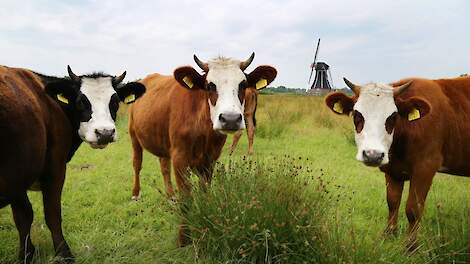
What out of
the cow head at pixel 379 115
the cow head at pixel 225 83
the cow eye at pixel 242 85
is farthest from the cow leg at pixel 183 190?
the cow head at pixel 379 115

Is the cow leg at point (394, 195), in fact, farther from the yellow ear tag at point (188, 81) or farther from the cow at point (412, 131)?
the yellow ear tag at point (188, 81)

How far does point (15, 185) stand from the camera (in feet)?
11.2

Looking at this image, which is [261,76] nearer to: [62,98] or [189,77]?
[189,77]

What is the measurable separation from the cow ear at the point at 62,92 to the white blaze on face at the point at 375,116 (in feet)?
9.40

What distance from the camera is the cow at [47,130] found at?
336 centimetres

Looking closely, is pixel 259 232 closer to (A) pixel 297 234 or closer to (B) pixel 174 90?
(A) pixel 297 234

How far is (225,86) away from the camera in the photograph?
445 cm

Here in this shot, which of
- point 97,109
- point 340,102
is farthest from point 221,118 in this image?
point 340,102

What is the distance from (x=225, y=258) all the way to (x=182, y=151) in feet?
4.97

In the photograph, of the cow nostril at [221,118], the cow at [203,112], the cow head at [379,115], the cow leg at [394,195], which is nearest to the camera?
the cow nostril at [221,118]

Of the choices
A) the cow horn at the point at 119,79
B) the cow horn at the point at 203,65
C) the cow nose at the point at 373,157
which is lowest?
the cow nose at the point at 373,157

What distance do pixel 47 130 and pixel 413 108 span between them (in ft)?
11.9

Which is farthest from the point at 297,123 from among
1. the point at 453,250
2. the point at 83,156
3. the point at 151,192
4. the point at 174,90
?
the point at 453,250

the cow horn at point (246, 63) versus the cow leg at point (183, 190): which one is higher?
the cow horn at point (246, 63)
